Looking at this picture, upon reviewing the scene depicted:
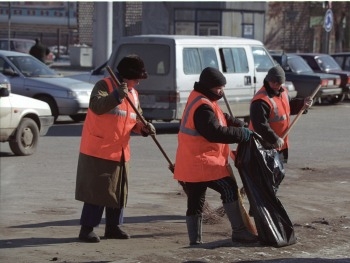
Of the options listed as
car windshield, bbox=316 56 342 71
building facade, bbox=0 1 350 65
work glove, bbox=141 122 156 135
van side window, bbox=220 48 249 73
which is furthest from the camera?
building facade, bbox=0 1 350 65

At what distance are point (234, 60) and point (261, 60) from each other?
1252mm

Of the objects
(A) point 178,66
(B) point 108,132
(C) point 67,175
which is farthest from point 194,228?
(A) point 178,66

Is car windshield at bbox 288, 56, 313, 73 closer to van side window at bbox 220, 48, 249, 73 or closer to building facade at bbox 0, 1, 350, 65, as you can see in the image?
van side window at bbox 220, 48, 249, 73

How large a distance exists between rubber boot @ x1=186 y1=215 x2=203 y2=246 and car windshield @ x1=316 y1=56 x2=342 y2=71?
69.6 feet

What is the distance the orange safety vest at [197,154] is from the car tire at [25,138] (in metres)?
7.30

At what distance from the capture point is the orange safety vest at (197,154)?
27.0ft

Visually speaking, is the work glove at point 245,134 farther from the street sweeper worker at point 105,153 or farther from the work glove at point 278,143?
the street sweeper worker at point 105,153

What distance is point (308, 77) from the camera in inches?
1039

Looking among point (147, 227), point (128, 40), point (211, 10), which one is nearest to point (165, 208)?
point (147, 227)

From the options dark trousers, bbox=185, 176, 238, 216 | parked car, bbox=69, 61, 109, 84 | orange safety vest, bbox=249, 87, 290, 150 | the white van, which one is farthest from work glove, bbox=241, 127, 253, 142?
parked car, bbox=69, 61, 109, 84

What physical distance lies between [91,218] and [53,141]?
9.21 metres

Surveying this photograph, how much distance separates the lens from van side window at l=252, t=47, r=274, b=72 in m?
20.7

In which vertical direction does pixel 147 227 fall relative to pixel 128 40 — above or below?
below

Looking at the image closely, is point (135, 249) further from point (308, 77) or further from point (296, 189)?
point (308, 77)
